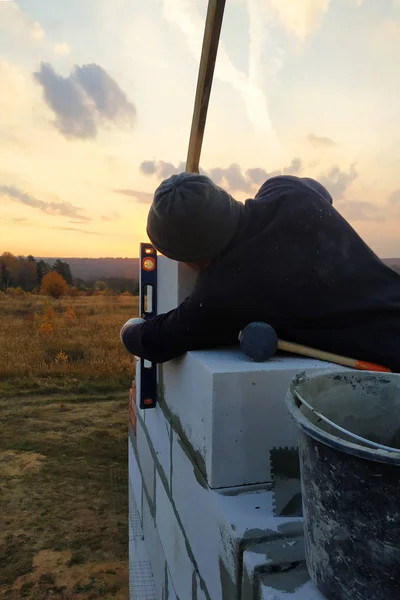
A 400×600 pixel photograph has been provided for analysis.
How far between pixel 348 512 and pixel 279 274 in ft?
2.44

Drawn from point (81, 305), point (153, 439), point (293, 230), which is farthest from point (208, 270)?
point (81, 305)

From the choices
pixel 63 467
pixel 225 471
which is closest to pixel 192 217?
pixel 225 471

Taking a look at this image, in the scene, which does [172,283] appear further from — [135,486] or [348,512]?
[135,486]

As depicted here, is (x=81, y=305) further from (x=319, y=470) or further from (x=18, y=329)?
(x=319, y=470)

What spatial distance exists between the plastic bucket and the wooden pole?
1.45 metres

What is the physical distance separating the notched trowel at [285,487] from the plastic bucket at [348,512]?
21 cm

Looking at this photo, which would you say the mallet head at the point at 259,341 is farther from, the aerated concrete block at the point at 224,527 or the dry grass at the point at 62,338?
the dry grass at the point at 62,338

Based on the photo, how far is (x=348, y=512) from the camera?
27.1 inches

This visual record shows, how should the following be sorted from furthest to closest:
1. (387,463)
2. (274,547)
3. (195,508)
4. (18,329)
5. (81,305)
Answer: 1. (81,305)
2. (18,329)
3. (195,508)
4. (274,547)
5. (387,463)

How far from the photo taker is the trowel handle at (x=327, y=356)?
1307mm

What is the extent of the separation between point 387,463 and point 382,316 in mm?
800

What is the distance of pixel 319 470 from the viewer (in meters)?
0.72

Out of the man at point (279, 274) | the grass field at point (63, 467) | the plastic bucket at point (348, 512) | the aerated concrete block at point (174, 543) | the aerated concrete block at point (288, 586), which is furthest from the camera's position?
the grass field at point (63, 467)

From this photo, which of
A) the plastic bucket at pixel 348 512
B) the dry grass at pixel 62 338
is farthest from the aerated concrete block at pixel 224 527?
the dry grass at pixel 62 338
